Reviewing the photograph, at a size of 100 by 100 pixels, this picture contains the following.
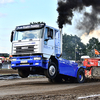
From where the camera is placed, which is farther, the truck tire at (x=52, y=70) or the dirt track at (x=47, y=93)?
the truck tire at (x=52, y=70)

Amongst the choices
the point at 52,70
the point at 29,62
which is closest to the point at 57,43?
the point at 52,70

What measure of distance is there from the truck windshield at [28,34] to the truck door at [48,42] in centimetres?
39

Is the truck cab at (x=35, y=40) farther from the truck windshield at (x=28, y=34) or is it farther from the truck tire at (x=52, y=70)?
the truck tire at (x=52, y=70)

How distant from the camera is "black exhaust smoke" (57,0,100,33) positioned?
1806 cm

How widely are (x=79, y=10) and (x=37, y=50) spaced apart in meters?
7.84

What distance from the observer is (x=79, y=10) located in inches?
733

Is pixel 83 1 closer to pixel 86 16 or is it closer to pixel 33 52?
pixel 86 16

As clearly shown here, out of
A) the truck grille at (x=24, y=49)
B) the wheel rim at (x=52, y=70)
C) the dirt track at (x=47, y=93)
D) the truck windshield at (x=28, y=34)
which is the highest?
the truck windshield at (x=28, y=34)

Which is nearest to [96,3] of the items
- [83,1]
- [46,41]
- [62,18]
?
[83,1]

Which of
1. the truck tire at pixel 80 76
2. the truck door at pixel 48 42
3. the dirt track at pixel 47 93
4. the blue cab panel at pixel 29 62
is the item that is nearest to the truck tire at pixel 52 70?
the blue cab panel at pixel 29 62

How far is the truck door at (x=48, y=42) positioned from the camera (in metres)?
12.5

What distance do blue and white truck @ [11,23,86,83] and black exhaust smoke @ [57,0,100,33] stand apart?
15.5ft

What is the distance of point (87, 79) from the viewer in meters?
17.4

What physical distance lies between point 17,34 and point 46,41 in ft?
5.92
